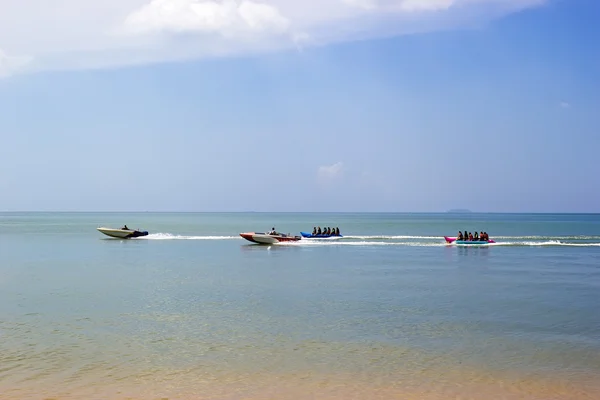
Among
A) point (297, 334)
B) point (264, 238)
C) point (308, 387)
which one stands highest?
point (264, 238)

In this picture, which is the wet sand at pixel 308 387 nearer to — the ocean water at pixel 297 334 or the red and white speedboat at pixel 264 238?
the ocean water at pixel 297 334

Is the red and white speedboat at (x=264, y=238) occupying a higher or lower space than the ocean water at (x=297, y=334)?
higher

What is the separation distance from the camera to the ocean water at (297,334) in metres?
12.8

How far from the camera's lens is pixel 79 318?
2034 cm

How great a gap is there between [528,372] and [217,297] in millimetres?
14733

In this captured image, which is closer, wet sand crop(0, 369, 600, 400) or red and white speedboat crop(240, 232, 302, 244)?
wet sand crop(0, 369, 600, 400)

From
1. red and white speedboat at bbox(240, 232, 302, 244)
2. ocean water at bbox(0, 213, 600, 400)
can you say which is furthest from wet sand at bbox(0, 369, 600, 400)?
red and white speedboat at bbox(240, 232, 302, 244)

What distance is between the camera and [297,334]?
58.8 ft

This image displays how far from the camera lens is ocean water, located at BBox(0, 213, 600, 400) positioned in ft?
42.0

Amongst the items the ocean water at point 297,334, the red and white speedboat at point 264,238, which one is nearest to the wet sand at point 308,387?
the ocean water at point 297,334

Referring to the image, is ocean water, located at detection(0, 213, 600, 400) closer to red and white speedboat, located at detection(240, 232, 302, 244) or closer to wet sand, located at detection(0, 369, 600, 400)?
wet sand, located at detection(0, 369, 600, 400)

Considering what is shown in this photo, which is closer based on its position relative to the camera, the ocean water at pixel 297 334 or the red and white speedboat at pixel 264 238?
the ocean water at pixel 297 334

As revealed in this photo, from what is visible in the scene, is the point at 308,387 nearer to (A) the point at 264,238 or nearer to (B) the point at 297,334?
(B) the point at 297,334

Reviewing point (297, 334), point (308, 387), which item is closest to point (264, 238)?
point (297, 334)
